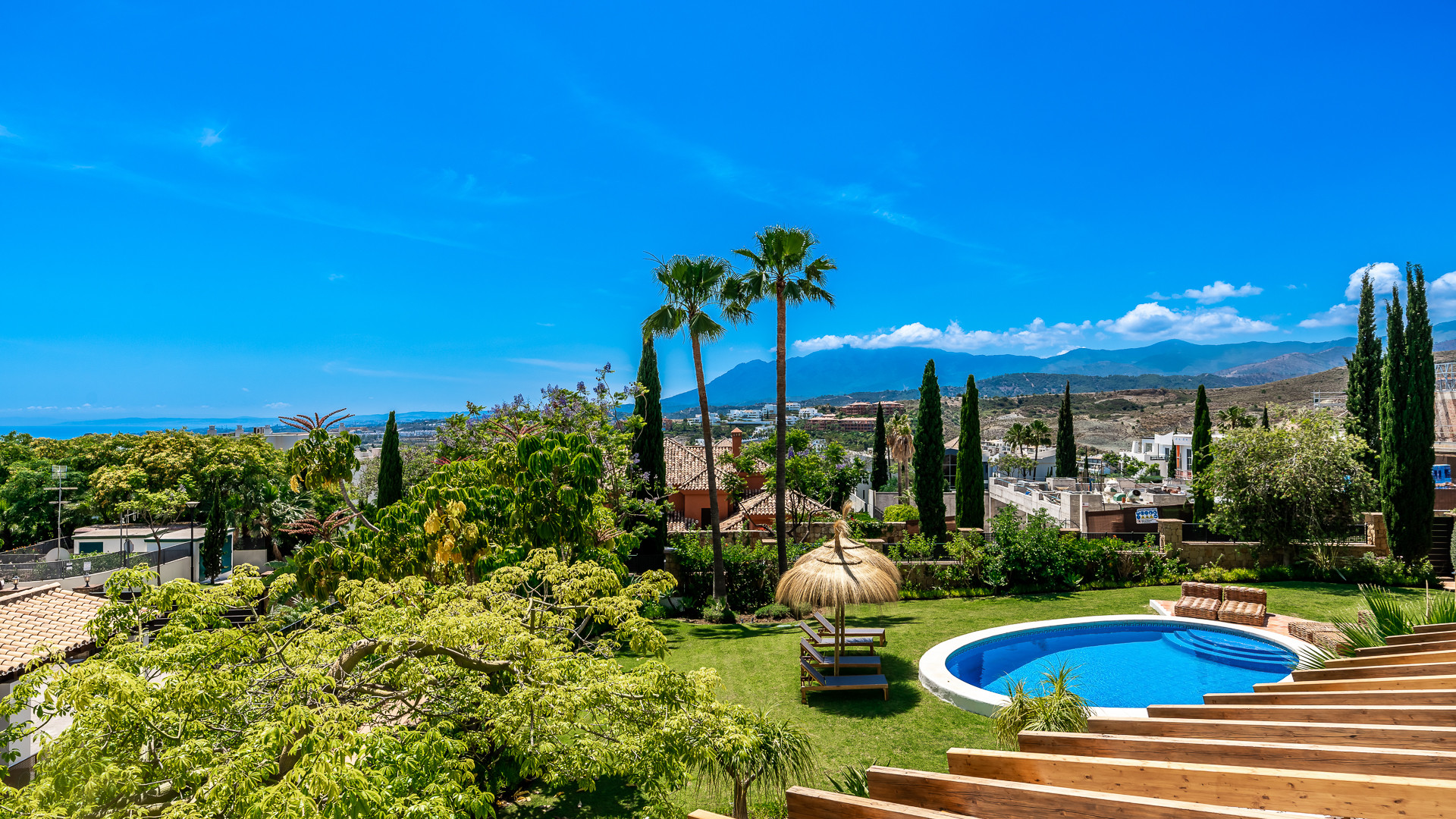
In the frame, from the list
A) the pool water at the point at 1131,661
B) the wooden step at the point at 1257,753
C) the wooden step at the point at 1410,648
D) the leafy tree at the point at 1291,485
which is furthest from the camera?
the leafy tree at the point at 1291,485

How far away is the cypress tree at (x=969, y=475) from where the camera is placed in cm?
2434

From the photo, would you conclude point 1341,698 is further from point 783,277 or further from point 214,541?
point 214,541

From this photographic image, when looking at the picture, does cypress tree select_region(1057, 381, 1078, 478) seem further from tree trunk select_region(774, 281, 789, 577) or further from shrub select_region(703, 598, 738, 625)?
shrub select_region(703, 598, 738, 625)

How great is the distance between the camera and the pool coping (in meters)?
10.6

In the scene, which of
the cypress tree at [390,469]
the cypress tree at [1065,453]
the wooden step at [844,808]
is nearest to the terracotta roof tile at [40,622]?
the wooden step at [844,808]

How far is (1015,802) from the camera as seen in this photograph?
199cm

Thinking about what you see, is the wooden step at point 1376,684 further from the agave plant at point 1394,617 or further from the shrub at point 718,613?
the shrub at point 718,613

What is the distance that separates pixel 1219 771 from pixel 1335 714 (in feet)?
3.40

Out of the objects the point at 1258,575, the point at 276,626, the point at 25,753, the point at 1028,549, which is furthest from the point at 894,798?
the point at 1258,575

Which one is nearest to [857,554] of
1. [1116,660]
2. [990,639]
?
[990,639]

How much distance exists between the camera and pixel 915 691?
1175 centimetres

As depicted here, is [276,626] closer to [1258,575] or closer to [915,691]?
[915,691]

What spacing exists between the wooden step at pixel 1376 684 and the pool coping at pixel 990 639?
20.1ft

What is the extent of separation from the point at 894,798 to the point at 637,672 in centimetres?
440
